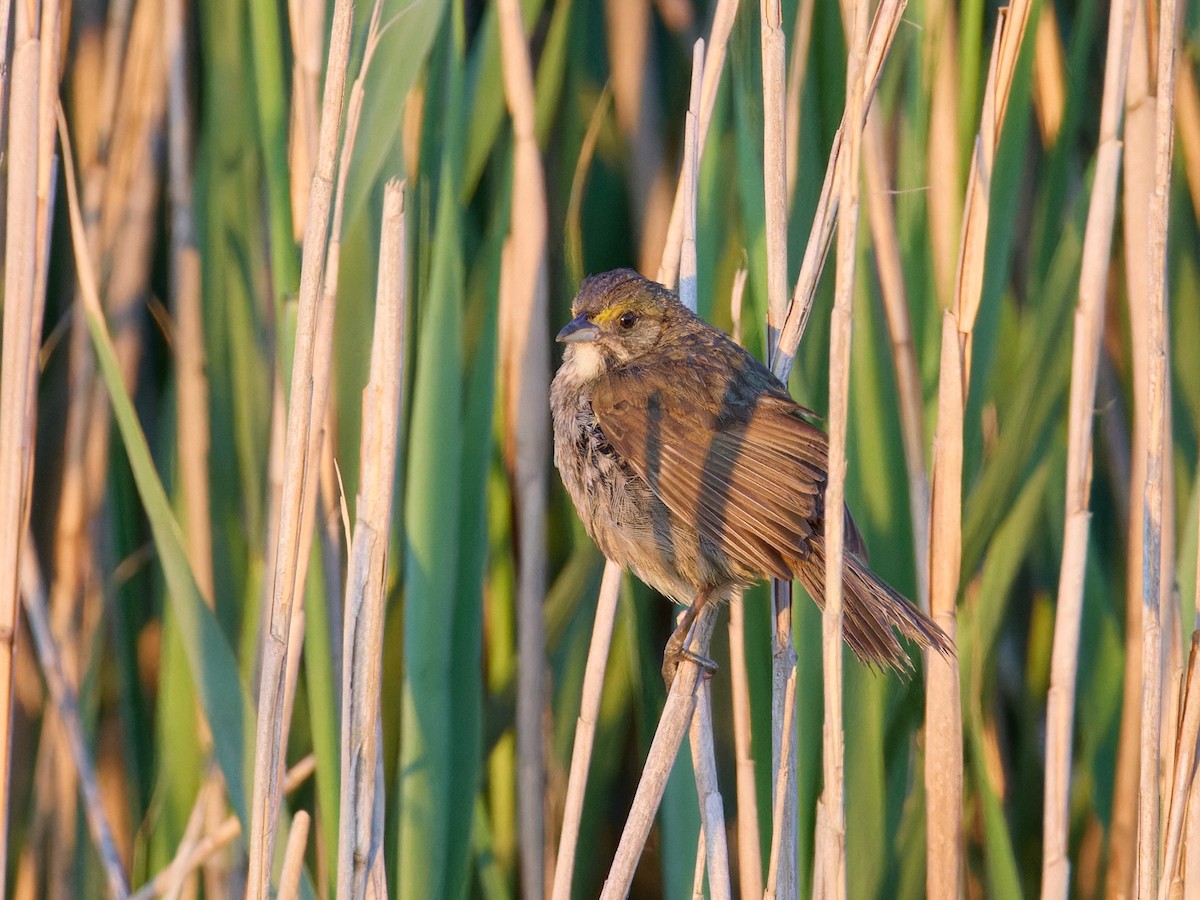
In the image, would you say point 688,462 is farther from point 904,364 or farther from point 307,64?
point 307,64

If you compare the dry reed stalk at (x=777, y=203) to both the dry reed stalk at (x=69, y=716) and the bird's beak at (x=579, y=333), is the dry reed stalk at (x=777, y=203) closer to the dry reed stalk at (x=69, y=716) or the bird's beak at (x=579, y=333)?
the bird's beak at (x=579, y=333)

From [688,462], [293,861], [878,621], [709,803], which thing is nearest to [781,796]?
[709,803]

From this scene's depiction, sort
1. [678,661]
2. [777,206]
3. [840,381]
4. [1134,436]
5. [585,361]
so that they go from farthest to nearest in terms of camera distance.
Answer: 1. [1134,436]
2. [585,361]
3. [678,661]
4. [777,206]
5. [840,381]

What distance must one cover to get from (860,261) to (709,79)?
1.21 ft

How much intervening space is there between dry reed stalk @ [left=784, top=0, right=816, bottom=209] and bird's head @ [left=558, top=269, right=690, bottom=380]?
0.88ft

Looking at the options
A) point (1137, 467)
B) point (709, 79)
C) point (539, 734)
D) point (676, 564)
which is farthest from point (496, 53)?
point (1137, 467)

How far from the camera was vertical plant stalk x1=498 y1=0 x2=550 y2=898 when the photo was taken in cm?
210

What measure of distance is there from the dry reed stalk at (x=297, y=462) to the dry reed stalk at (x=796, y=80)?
2.51 ft

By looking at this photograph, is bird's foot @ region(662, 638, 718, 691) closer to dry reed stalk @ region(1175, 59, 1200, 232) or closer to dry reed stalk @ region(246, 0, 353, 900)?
dry reed stalk @ region(246, 0, 353, 900)

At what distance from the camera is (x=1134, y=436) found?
2.28 meters

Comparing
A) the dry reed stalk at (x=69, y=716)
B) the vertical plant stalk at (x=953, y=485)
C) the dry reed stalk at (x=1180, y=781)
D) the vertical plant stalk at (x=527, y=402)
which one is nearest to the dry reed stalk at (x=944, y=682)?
the vertical plant stalk at (x=953, y=485)

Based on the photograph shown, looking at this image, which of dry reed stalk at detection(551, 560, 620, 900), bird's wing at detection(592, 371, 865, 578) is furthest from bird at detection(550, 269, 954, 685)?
dry reed stalk at detection(551, 560, 620, 900)

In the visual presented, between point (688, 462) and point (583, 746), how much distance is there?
44 centimetres

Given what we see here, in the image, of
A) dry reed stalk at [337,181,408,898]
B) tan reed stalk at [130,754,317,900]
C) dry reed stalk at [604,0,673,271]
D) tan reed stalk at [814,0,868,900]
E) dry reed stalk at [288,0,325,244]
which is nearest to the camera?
tan reed stalk at [814,0,868,900]
